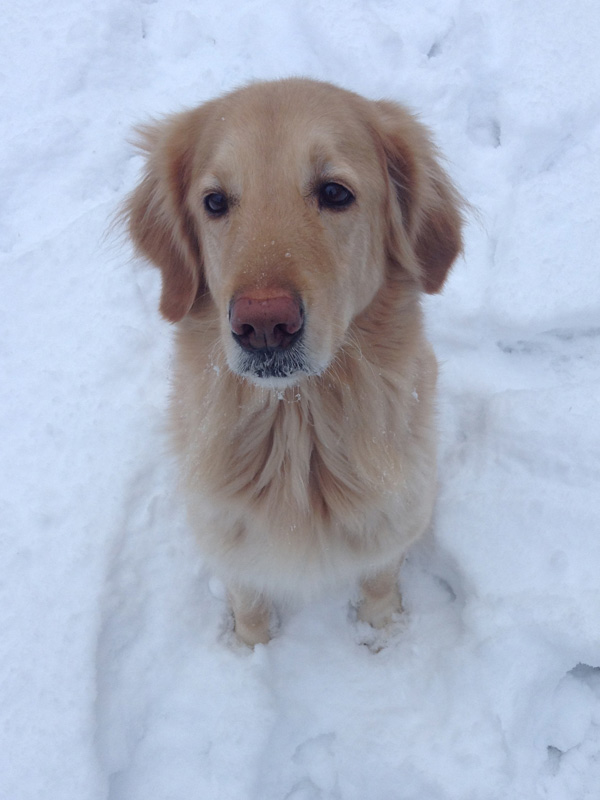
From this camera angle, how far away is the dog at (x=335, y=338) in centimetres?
214

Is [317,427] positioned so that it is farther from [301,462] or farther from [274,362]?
[274,362]

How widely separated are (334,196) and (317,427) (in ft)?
2.81

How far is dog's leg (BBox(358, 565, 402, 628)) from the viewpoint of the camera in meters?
2.91

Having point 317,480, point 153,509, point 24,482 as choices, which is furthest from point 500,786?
point 24,482

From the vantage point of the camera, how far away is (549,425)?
11.0 ft

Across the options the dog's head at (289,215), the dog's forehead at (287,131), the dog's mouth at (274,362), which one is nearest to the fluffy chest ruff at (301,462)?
the dog's head at (289,215)

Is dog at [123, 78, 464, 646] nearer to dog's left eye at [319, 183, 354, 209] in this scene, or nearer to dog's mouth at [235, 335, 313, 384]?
dog's left eye at [319, 183, 354, 209]

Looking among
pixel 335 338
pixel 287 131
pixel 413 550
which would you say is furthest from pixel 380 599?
pixel 287 131

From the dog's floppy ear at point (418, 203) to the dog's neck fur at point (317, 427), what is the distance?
0.16 m

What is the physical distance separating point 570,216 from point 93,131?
3315mm

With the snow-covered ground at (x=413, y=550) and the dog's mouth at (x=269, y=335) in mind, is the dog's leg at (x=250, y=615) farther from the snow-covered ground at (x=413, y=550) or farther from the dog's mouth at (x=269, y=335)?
the dog's mouth at (x=269, y=335)

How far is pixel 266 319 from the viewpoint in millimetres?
1763

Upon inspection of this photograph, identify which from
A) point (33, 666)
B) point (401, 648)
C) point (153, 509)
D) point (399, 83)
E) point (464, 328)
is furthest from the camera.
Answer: point (399, 83)

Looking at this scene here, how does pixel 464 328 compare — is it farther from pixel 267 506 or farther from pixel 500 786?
pixel 500 786
